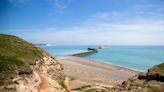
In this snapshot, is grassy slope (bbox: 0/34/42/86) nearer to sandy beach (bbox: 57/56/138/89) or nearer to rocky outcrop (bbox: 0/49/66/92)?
rocky outcrop (bbox: 0/49/66/92)

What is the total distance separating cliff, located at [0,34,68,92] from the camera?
385 inches

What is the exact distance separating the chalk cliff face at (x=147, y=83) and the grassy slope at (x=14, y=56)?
16.0 feet

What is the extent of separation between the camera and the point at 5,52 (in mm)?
11180

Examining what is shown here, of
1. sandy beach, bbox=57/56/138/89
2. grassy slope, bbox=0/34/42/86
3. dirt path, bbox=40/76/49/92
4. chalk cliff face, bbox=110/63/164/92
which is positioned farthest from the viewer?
sandy beach, bbox=57/56/138/89

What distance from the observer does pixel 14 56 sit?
437 inches

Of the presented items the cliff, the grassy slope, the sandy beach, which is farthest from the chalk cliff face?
the sandy beach

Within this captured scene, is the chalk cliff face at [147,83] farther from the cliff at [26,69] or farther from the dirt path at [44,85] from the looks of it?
the cliff at [26,69]

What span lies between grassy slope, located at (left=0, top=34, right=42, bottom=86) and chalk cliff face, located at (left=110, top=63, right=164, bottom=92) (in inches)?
192

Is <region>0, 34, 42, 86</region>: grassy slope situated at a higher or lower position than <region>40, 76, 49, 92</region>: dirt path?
higher

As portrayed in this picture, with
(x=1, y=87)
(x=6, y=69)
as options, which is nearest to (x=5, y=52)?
(x=6, y=69)

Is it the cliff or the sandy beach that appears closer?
the cliff

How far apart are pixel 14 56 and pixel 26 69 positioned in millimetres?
1128

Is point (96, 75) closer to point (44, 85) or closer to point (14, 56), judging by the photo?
point (44, 85)

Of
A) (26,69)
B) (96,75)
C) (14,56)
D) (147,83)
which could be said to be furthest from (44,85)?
(96,75)
